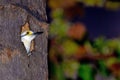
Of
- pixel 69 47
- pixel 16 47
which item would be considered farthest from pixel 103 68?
pixel 16 47

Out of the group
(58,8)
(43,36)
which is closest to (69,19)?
(58,8)

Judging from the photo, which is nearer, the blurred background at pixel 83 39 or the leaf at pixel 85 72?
the leaf at pixel 85 72

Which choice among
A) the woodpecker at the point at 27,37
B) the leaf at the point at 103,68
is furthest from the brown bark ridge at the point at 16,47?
the leaf at the point at 103,68

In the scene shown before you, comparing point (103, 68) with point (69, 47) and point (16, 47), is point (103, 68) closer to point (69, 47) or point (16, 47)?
point (69, 47)

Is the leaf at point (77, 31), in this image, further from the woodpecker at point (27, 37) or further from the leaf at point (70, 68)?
the woodpecker at point (27, 37)

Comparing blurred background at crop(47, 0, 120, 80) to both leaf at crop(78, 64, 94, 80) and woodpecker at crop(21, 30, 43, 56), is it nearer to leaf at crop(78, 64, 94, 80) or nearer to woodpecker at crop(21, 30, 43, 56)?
leaf at crop(78, 64, 94, 80)

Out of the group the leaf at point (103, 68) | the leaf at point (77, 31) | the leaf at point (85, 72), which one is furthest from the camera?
the leaf at point (77, 31)
